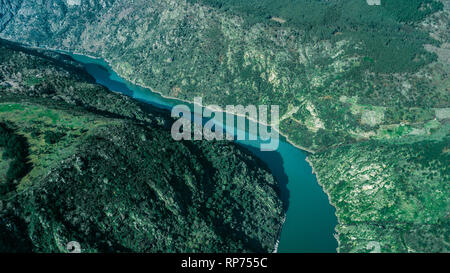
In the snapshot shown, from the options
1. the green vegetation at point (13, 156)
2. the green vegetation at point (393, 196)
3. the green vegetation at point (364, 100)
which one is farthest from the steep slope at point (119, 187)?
the green vegetation at point (393, 196)

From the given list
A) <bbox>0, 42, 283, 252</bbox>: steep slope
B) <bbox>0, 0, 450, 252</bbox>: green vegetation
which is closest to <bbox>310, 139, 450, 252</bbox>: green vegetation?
<bbox>0, 0, 450, 252</bbox>: green vegetation

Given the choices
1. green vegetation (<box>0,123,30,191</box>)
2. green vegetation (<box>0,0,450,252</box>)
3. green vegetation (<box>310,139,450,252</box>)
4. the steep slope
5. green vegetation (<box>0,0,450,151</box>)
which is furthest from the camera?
green vegetation (<box>0,0,450,151</box>)

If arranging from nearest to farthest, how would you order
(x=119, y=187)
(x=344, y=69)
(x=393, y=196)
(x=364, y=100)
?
(x=119, y=187) → (x=393, y=196) → (x=364, y=100) → (x=344, y=69)

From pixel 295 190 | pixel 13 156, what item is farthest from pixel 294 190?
pixel 13 156

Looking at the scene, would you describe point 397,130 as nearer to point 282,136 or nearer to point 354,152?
point 354,152

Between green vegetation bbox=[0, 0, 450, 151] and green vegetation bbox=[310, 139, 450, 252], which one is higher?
green vegetation bbox=[0, 0, 450, 151]

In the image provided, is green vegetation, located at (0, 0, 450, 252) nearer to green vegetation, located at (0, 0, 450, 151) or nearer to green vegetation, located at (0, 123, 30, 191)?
green vegetation, located at (0, 0, 450, 151)

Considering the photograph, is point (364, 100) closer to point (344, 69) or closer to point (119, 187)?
point (344, 69)

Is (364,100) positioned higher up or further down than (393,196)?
higher up

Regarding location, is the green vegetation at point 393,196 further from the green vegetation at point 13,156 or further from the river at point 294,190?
the green vegetation at point 13,156

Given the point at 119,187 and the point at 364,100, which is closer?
the point at 119,187
